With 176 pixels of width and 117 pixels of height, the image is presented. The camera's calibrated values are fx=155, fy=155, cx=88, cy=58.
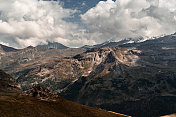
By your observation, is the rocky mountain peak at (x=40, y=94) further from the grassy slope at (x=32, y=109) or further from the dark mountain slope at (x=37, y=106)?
the grassy slope at (x=32, y=109)

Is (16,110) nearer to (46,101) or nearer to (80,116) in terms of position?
(46,101)

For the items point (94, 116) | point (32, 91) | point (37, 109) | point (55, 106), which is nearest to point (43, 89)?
point (32, 91)

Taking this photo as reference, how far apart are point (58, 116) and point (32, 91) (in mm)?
45426

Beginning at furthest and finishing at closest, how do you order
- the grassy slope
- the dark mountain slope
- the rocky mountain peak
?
the rocky mountain peak
the dark mountain slope
the grassy slope

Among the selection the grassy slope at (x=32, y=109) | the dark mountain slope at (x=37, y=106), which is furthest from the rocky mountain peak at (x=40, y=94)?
the grassy slope at (x=32, y=109)

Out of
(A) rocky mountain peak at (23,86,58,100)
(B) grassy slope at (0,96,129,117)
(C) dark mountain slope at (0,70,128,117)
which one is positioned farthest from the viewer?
(A) rocky mountain peak at (23,86,58,100)

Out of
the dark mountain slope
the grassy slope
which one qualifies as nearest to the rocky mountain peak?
the dark mountain slope

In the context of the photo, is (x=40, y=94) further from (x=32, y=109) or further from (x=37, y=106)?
(x=32, y=109)

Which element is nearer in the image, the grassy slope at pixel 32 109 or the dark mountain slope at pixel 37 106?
the grassy slope at pixel 32 109

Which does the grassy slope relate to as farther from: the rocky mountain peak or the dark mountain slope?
the rocky mountain peak

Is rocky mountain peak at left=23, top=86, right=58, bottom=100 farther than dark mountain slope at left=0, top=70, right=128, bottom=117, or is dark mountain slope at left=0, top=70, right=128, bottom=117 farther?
rocky mountain peak at left=23, top=86, right=58, bottom=100

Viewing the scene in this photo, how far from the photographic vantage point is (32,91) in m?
133

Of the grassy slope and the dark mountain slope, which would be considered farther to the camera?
the dark mountain slope

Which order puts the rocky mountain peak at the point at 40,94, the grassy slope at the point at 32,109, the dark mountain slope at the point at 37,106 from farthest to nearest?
the rocky mountain peak at the point at 40,94 < the dark mountain slope at the point at 37,106 < the grassy slope at the point at 32,109
